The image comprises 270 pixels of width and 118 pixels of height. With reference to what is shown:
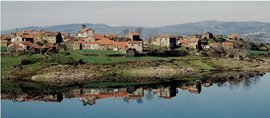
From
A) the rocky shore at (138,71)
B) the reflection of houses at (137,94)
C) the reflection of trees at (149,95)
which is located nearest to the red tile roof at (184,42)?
the rocky shore at (138,71)

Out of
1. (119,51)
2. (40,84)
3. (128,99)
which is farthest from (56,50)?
(128,99)

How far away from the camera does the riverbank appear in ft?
224

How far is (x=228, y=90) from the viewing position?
61.3 m

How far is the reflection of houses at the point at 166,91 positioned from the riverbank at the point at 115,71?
8068 millimetres

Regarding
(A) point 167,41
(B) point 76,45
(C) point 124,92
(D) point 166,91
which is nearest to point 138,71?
(C) point 124,92

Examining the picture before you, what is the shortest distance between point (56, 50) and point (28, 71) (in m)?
14.4

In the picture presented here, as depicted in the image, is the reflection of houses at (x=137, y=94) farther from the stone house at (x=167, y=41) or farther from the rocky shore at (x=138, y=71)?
the stone house at (x=167, y=41)

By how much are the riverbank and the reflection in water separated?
221 inches

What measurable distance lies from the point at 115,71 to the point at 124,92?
14.3m

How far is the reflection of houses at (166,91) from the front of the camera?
56150mm

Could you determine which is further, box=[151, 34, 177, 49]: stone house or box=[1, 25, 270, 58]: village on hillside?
box=[151, 34, 177, 49]: stone house

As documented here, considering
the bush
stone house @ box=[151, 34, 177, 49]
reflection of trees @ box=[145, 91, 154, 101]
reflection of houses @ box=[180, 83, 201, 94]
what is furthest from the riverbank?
stone house @ box=[151, 34, 177, 49]

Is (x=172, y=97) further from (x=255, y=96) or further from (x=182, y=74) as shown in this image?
(x=182, y=74)

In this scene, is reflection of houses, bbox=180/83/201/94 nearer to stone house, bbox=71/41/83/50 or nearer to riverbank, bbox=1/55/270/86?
riverbank, bbox=1/55/270/86
